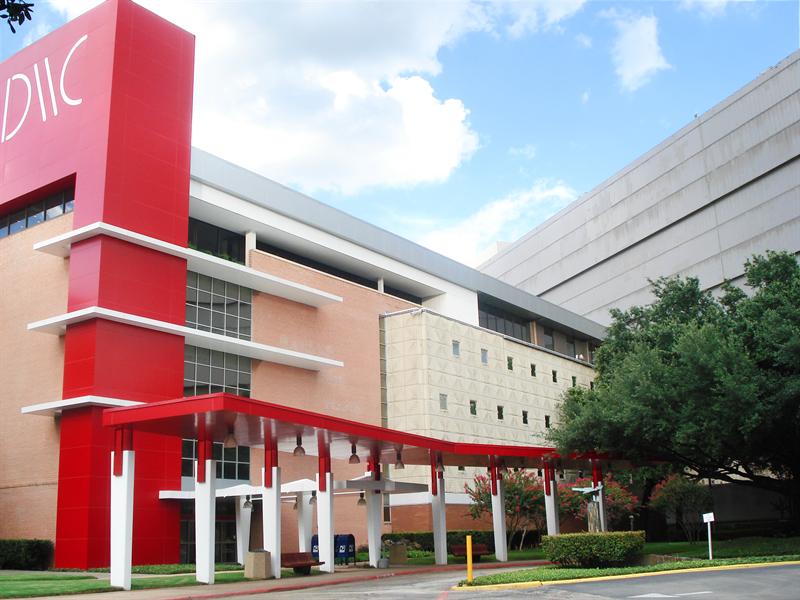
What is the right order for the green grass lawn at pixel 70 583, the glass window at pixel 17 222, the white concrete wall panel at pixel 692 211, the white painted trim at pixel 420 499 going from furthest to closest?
1. the white concrete wall panel at pixel 692 211
2. the white painted trim at pixel 420 499
3. the glass window at pixel 17 222
4. the green grass lawn at pixel 70 583

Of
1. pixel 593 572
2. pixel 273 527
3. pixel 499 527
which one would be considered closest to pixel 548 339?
pixel 499 527

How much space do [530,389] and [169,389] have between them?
3020 centimetres

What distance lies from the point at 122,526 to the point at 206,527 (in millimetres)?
2470

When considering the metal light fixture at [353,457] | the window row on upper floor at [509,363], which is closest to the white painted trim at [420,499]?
the window row on upper floor at [509,363]

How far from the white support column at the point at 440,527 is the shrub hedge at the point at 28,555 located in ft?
48.8

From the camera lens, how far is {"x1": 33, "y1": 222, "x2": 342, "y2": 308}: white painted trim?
35.3 metres

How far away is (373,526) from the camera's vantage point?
110 ft

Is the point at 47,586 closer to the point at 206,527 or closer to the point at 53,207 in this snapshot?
the point at 206,527

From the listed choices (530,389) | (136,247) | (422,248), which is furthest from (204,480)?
(530,389)

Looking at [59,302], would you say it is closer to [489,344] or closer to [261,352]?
[261,352]

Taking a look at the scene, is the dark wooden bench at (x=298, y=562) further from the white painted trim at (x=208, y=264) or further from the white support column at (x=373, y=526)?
the white painted trim at (x=208, y=264)

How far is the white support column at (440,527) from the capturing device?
109 ft

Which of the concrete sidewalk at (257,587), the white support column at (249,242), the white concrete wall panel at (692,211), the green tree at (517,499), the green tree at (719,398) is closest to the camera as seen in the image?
the concrete sidewalk at (257,587)

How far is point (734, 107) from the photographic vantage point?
75438mm
